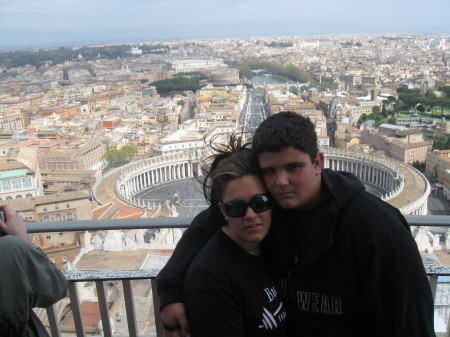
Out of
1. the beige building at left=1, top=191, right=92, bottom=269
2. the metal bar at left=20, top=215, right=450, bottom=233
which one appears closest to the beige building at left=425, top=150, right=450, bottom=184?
the beige building at left=1, top=191, right=92, bottom=269

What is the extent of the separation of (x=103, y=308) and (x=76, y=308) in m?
0.08

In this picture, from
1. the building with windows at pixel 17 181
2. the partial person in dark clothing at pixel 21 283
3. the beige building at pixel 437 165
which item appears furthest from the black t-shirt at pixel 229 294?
the beige building at pixel 437 165

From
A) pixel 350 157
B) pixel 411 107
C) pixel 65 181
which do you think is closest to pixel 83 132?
pixel 65 181

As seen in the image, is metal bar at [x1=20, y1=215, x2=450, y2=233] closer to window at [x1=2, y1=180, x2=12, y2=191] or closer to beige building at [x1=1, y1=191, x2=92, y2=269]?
beige building at [x1=1, y1=191, x2=92, y2=269]

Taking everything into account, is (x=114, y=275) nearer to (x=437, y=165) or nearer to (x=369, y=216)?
(x=369, y=216)

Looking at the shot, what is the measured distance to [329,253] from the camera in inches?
38.9

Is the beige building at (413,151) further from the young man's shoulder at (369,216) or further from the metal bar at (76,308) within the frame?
the young man's shoulder at (369,216)

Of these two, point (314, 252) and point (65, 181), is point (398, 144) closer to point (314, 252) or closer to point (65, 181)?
point (65, 181)

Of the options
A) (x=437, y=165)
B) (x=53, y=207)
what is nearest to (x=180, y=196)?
(x=53, y=207)

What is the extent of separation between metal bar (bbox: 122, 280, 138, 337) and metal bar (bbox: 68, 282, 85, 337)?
0.49 ft

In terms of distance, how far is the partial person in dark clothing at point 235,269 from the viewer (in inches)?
37.1

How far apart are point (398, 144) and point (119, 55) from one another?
205ft

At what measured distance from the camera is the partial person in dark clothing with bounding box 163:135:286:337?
3.09 ft

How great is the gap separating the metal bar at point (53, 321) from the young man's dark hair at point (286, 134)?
87 cm
